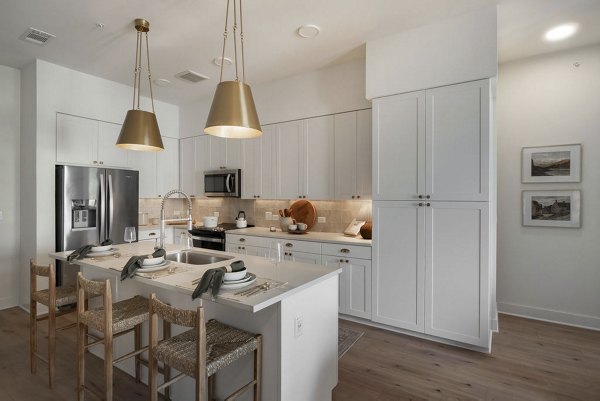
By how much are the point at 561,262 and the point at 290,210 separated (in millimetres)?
3162

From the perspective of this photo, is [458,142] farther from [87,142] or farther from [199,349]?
[87,142]

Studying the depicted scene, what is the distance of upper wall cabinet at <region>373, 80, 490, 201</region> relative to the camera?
9.08ft

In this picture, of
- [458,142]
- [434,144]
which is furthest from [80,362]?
[458,142]

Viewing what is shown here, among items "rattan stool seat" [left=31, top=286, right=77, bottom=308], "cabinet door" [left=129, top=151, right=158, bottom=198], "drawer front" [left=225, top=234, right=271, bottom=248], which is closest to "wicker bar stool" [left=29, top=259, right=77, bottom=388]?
"rattan stool seat" [left=31, top=286, right=77, bottom=308]

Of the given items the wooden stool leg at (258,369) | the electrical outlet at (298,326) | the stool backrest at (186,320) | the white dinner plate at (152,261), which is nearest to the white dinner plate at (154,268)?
the white dinner plate at (152,261)

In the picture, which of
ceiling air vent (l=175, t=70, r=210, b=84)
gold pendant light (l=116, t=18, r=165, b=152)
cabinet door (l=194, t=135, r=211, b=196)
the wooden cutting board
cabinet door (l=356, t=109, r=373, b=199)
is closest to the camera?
gold pendant light (l=116, t=18, r=165, b=152)

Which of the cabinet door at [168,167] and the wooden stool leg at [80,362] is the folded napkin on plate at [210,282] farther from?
the cabinet door at [168,167]

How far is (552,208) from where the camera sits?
11.5 feet

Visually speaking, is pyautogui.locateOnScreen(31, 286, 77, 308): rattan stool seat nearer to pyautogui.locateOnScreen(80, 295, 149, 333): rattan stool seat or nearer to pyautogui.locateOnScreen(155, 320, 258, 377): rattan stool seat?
pyautogui.locateOnScreen(80, 295, 149, 333): rattan stool seat

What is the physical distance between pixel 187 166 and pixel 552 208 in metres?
5.07

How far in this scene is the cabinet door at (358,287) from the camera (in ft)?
11.0

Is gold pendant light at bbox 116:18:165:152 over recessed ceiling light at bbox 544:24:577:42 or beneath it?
beneath

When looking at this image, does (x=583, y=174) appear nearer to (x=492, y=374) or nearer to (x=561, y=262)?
(x=561, y=262)

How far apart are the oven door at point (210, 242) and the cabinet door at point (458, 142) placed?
2784 mm
